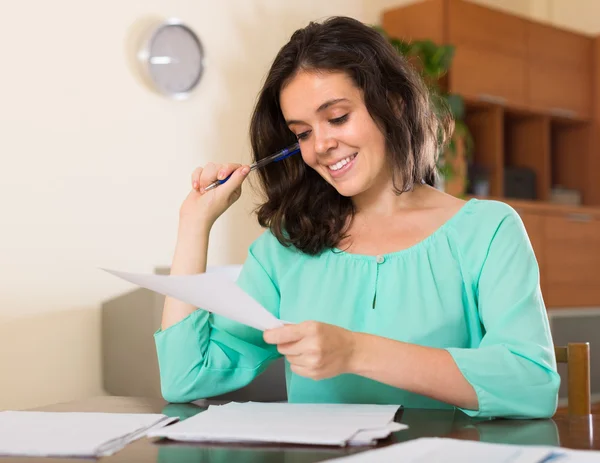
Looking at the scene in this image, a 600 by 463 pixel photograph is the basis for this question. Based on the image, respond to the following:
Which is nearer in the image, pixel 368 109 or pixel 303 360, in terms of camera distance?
pixel 303 360

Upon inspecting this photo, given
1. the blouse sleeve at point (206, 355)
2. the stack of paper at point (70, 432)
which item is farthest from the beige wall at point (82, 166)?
the stack of paper at point (70, 432)

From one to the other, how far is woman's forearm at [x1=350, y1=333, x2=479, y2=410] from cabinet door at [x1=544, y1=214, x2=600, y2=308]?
3403 mm

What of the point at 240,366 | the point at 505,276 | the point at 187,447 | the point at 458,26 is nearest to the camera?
the point at 187,447

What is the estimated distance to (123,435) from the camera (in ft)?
3.38

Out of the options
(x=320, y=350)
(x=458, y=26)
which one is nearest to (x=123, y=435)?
(x=320, y=350)

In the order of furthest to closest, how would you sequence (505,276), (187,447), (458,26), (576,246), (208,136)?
(576,246)
(458,26)
(208,136)
(505,276)
(187,447)

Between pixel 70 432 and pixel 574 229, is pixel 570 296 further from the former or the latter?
pixel 70 432

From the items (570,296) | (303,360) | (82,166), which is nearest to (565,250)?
(570,296)

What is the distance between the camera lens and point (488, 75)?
14.1 ft

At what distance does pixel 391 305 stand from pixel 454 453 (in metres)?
0.59

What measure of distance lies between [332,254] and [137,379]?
1.58 meters

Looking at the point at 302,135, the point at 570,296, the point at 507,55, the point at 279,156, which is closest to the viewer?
the point at 302,135

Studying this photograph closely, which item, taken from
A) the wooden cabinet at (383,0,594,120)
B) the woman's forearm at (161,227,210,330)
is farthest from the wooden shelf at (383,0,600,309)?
the woman's forearm at (161,227,210,330)

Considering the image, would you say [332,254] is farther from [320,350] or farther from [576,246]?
[576,246]
